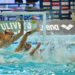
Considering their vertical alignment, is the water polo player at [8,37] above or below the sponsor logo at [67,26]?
below

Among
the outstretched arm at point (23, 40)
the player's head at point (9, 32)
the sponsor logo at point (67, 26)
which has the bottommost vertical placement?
the outstretched arm at point (23, 40)

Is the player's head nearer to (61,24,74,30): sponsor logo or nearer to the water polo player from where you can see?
the water polo player

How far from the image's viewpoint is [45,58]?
6.83ft

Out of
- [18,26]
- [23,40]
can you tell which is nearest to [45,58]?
[23,40]

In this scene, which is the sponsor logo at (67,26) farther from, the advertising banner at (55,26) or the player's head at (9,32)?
the player's head at (9,32)

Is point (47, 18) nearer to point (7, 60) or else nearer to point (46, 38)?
point (46, 38)

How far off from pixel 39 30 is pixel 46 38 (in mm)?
91

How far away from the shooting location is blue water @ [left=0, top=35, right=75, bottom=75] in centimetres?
196

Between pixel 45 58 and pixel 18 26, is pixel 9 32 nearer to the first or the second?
pixel 18 26

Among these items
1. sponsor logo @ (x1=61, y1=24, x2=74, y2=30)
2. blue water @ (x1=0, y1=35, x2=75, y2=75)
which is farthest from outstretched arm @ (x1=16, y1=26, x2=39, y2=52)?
sponsor logo @ (x1=61, y1=24, x2=74, y2=30)

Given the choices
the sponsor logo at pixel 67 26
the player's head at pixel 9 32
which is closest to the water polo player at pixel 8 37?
the player's head at pixel 9 32

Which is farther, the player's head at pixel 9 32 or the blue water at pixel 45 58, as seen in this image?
the player's head at pixel 9 32

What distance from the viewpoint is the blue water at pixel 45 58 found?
6.44ft

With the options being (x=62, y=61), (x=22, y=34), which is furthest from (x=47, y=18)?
(x=62, y=61)
